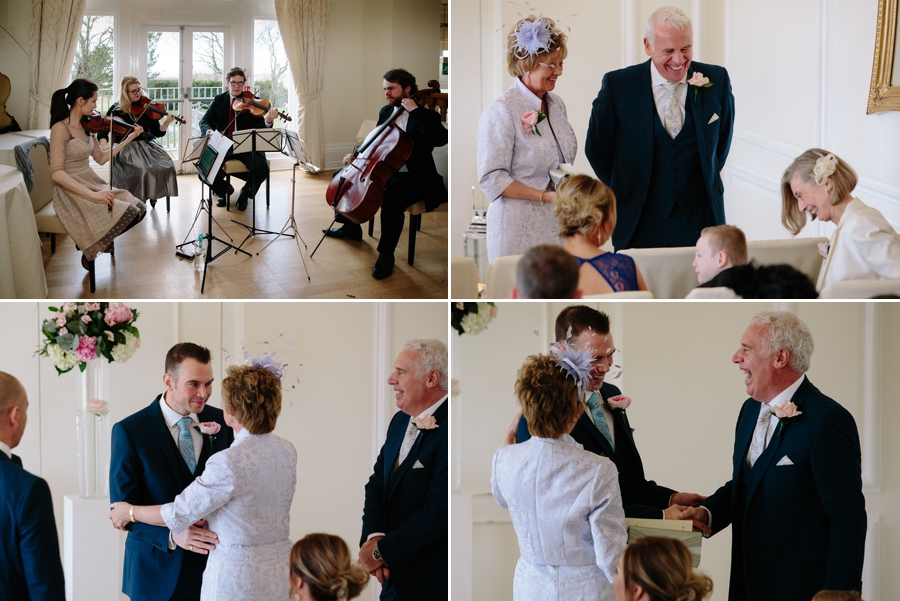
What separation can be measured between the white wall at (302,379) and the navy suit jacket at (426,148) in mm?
1676

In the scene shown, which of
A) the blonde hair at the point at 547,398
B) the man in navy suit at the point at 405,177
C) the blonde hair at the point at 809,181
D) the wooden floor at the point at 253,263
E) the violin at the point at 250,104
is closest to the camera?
the blonde hair at the point at 547,398

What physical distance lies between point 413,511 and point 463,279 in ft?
2.91

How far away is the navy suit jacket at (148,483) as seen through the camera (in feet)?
9.05

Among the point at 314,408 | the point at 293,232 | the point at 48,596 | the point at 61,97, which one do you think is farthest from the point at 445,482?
the point at 61,97

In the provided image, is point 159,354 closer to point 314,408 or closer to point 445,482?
point 314,408

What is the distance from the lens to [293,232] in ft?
14.4

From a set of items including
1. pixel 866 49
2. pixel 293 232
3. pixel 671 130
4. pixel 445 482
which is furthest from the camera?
pixel 293 232

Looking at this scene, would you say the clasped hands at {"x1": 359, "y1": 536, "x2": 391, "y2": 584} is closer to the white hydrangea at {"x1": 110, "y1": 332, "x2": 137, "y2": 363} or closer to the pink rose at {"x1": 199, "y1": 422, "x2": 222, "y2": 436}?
the pink rose at {"x1": 199, "y1": 422, "x2": 222, "y2": 436}

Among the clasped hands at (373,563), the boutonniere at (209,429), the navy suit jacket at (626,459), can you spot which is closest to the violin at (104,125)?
the boutonniere at (209,429)

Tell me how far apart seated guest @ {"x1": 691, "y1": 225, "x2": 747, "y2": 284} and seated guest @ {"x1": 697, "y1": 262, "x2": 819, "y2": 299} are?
0.09 feet

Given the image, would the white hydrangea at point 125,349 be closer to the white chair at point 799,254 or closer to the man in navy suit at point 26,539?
the man in navy suit at point 26,539

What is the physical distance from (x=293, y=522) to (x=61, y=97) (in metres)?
2.35

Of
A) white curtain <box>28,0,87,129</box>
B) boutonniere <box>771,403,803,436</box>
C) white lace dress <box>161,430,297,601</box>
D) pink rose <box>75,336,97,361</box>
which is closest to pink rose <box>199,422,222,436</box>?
white lace dress <box>161,430,297,601</box>

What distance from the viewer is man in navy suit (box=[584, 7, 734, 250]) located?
3.23 meters
